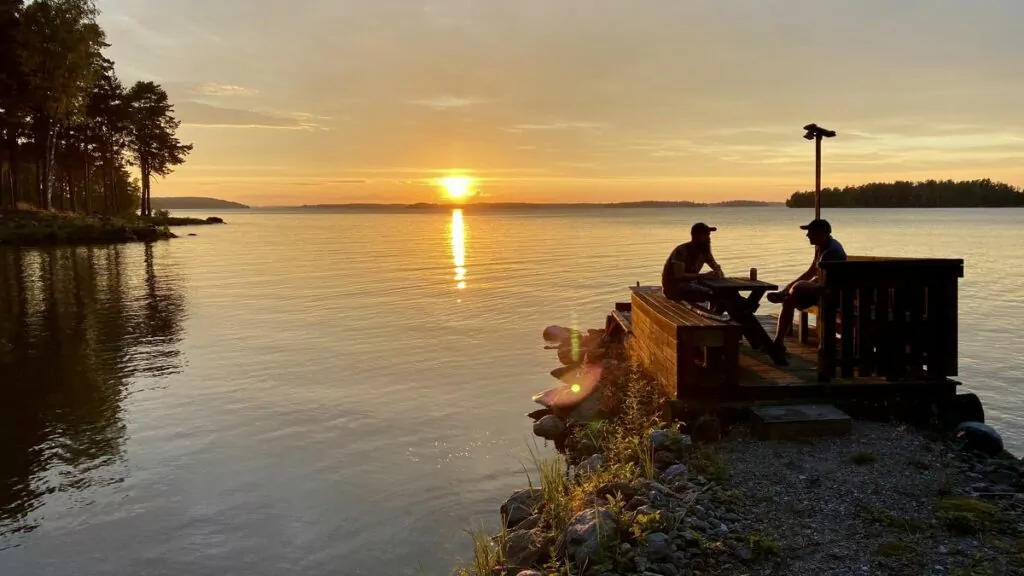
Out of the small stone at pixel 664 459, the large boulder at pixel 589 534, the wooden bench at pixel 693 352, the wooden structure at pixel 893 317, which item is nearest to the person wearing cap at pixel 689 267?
the wooden bench at pixel 693 352

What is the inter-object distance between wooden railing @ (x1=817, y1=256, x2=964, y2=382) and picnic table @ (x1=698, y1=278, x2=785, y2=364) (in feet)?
3.71

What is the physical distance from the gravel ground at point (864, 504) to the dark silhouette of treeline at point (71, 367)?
774 centimetres

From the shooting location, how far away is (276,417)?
1120 cm

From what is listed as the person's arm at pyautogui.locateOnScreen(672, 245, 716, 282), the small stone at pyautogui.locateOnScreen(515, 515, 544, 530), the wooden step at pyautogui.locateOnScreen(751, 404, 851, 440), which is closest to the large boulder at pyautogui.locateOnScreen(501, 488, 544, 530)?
the small stone at pyautogui.locateOnScreen(515, 515, 544, 530)

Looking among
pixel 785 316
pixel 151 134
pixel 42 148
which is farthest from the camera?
pixel 151 134

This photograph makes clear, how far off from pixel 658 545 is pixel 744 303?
17.9 feet

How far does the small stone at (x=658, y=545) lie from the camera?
17.6 ft

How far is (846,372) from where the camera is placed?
881cm

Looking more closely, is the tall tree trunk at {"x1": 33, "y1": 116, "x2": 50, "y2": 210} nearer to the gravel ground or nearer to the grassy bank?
the grassy bank

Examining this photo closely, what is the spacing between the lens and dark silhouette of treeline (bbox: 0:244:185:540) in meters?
8.70

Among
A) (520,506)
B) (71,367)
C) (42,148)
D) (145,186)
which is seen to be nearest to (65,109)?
(42,148)

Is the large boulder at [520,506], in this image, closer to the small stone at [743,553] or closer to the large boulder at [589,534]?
the large boulder at [589,534]

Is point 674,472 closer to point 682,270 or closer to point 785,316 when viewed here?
point 785,316

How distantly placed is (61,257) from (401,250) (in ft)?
77.8
